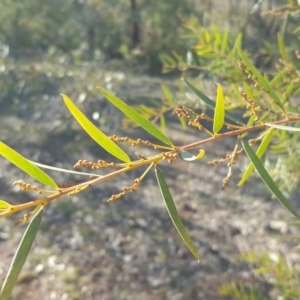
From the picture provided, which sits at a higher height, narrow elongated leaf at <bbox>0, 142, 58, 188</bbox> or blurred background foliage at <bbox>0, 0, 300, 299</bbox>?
narrow elongated leaf at <bbox>0, 142, 58, 188</bbox>

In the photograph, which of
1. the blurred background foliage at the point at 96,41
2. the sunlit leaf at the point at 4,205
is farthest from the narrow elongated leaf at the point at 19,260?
the blurred background foliage at the point at 96,41

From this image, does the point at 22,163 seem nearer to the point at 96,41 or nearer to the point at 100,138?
the point at 100,138

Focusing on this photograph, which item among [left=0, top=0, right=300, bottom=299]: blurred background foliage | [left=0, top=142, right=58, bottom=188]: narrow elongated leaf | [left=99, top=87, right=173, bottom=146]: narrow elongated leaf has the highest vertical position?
[left=99, top=87, right=173, bottom=146]: narrow elongated leaf

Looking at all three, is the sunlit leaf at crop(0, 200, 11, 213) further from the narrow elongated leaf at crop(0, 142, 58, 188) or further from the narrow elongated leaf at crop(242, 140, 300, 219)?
the narrow elongated leaf at crop(242, 140, 300, 219)

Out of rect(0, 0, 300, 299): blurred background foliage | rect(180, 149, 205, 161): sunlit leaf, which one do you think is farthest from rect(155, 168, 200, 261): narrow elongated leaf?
rect(0, 0, 300, 299): blurred background foliage

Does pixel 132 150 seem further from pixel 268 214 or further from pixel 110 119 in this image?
pixel 268 214

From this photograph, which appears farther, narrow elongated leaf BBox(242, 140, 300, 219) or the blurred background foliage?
the blurred background foliage

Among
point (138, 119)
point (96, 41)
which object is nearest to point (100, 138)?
point (138, 119)
